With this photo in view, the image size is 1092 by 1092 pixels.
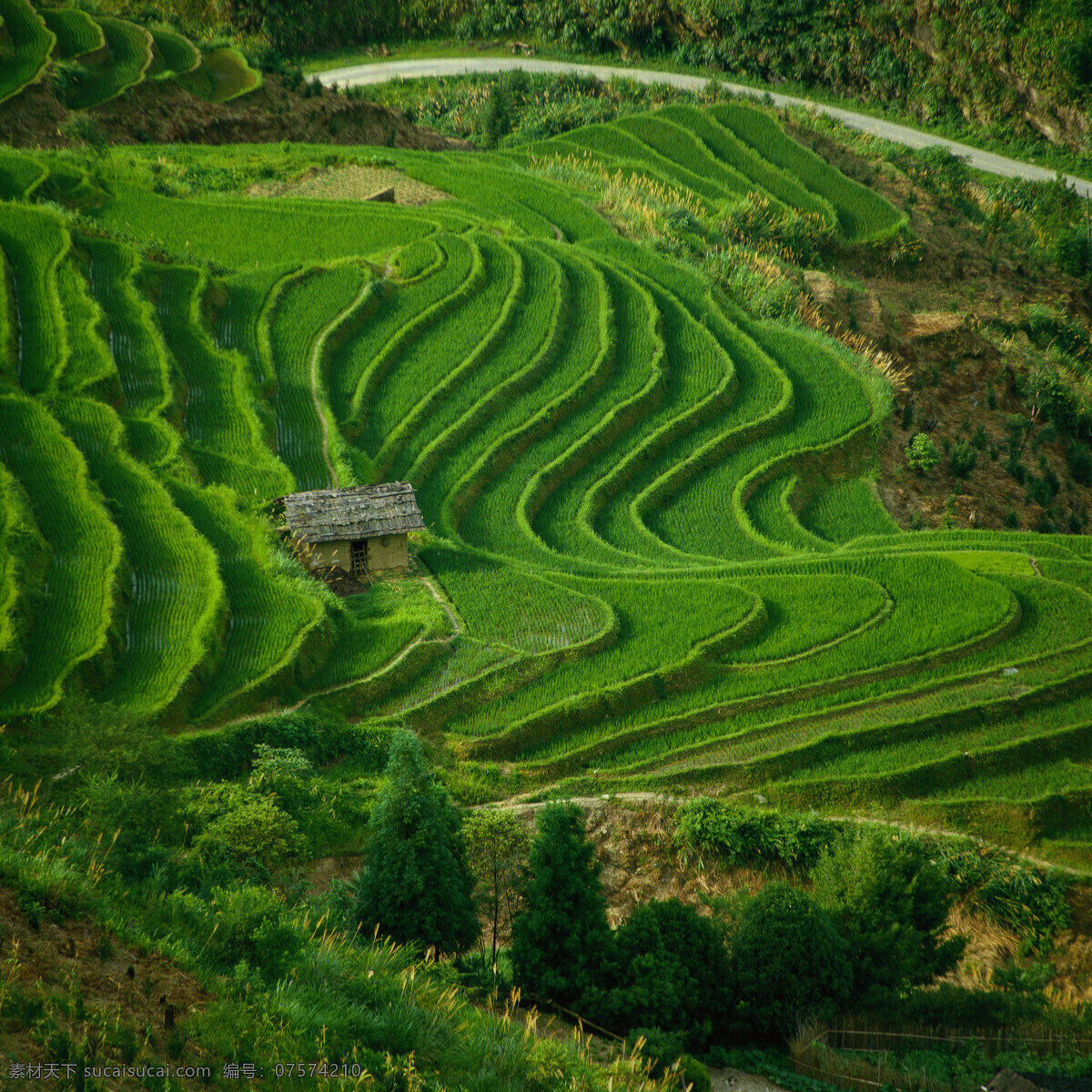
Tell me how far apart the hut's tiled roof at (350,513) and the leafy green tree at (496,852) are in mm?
8379

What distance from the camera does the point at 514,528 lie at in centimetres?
2533

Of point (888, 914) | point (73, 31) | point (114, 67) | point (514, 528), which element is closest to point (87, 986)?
point (888, 914)

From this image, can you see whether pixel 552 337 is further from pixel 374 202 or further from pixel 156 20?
pixel 156 20

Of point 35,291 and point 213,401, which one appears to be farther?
point 35,291

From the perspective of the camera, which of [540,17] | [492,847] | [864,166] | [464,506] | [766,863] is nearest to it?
[492,847]

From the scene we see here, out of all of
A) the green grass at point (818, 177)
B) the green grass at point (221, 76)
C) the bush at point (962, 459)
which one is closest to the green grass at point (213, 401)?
the green grass at point (221, 76)

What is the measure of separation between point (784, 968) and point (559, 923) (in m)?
2.91

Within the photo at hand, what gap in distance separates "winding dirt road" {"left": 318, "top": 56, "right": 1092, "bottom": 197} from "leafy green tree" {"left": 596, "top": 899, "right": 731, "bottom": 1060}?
143ft

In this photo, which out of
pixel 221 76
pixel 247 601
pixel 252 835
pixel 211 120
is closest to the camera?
pixel 252 835

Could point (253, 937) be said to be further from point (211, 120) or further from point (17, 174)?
point (211, 120)

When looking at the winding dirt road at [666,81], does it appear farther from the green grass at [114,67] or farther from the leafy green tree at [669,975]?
the leafy green tree at [669,975]

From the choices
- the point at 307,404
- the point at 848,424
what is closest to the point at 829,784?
the point at 848,424

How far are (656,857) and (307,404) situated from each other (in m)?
15.8

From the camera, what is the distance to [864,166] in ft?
148
